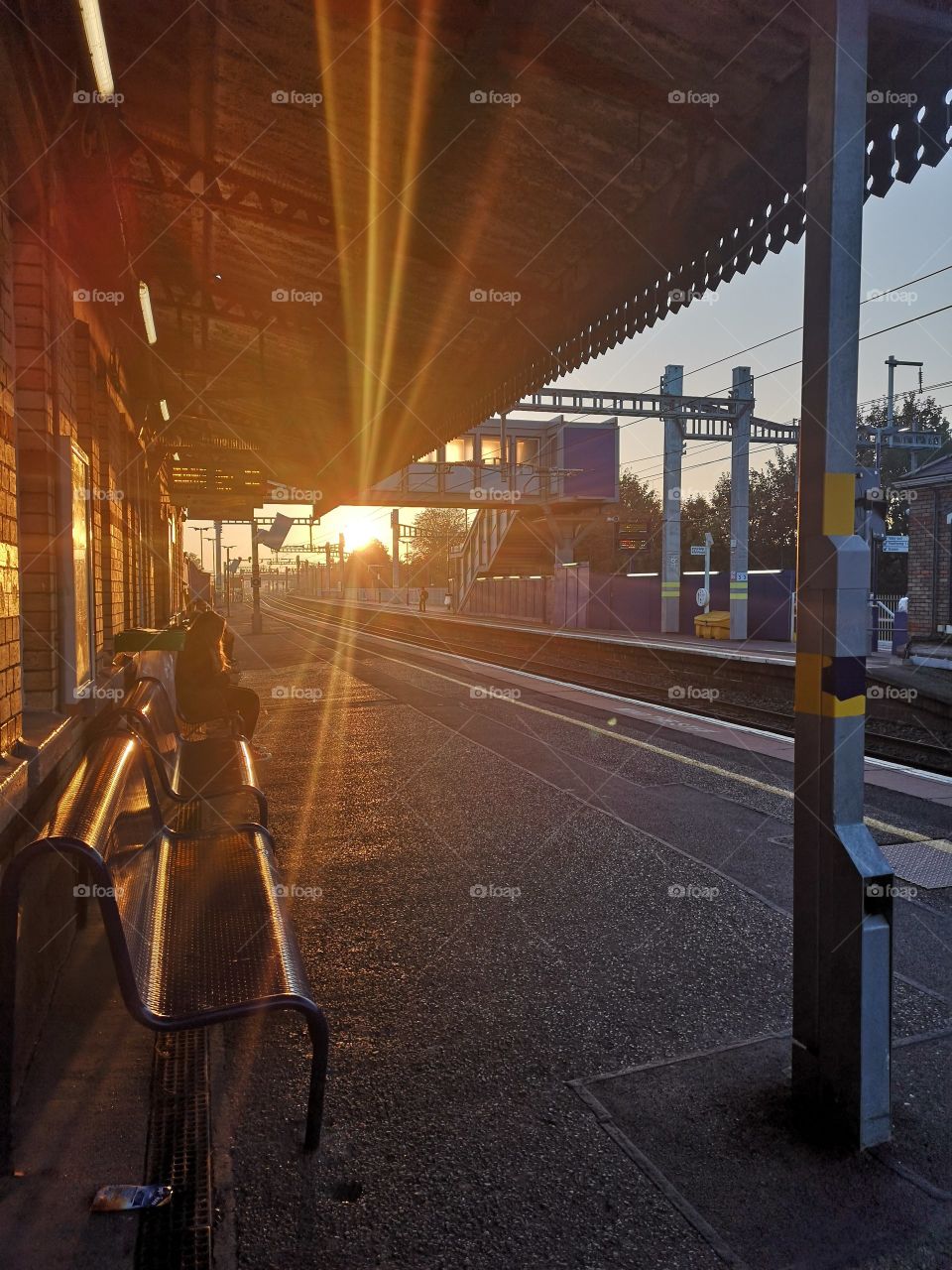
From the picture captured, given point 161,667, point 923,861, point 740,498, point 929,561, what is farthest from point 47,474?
point 929,561

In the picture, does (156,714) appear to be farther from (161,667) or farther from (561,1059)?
(561,1059)

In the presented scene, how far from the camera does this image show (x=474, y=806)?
6.17m

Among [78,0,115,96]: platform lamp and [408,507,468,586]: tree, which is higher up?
[408,507,468,586]: tree

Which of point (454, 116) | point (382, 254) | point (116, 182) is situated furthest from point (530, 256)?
point (116, 182)

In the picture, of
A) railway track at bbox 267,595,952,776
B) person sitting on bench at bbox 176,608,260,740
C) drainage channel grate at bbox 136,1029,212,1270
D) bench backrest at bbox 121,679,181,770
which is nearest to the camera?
drainage channel grate at bbox 136,1029,212,1270

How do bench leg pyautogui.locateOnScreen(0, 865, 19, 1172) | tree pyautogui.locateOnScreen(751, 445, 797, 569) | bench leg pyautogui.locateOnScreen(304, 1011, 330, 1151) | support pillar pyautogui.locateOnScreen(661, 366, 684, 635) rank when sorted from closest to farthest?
bench leg pyautogui.locateOnScreen(0, 865, 19, 1172), bench leg pyautogui.locateOnScreen(304, 1011, 330, 1151), support pillar pyautogui.locateOnScreen(661, 366, 684, 635), tree pyautogui.locateOnScreen(751, 445, 797, 569)

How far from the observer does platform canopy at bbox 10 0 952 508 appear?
14.0 feet

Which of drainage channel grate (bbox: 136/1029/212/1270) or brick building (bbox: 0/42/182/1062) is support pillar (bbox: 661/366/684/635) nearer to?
brick building (bbox: 0/42/182/1062)

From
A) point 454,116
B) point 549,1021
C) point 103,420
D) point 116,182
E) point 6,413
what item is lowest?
point 549,1021

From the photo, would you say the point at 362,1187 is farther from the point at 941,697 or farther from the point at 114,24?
the point at 941,697

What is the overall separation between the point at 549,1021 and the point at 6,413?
10.4 feet

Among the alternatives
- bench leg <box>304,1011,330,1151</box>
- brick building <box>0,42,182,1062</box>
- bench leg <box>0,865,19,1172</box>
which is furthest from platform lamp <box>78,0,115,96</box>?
bench leg <box>304,1011,330,1151</box>

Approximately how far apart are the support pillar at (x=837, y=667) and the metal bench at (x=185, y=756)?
280cm

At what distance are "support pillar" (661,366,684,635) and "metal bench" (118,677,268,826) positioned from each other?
2075 cm
